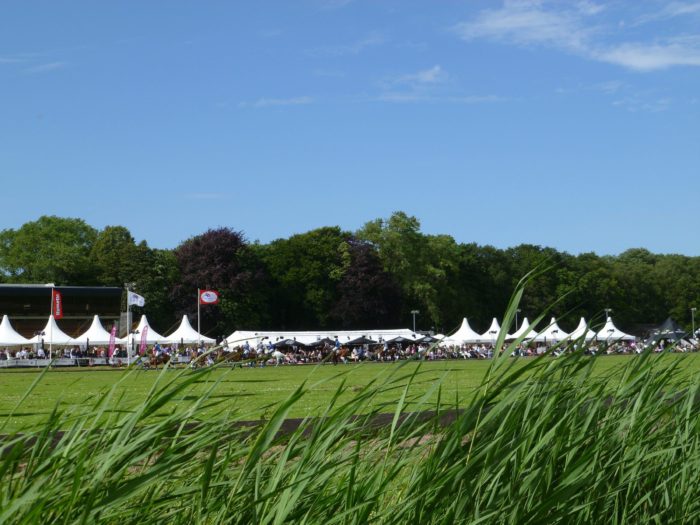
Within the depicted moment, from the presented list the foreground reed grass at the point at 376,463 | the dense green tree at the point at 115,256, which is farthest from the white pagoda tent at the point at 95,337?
the foreground reed grass at the point at 376,463

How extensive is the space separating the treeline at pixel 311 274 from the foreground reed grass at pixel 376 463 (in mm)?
77549

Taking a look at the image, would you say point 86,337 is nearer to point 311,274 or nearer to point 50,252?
Answer: point 311,274

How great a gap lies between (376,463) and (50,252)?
111 metres

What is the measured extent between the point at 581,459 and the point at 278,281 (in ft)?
303

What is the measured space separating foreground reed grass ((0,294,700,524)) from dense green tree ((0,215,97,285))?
342ft

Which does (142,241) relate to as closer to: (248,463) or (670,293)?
(670,293)

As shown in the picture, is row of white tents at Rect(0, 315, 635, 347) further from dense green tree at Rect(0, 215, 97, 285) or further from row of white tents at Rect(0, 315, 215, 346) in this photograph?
dense green tree at Rect(0, 215, 97, 285)

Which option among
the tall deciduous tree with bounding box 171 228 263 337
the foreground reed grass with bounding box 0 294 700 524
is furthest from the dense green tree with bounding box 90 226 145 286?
the foreground reed grass with bounding box 0 294 700 524

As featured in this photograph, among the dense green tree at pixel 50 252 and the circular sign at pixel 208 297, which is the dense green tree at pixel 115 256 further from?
the circular sign at pixel 208 297

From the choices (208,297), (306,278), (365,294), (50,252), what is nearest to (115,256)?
(50,252)

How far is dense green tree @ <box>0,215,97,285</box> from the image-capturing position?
106 m

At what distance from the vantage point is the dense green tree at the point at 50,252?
105625 millimetres

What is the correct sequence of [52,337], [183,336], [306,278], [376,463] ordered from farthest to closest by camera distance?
[306,278], [183,336], [52,337], [376,463]

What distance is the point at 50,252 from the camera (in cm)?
10912
